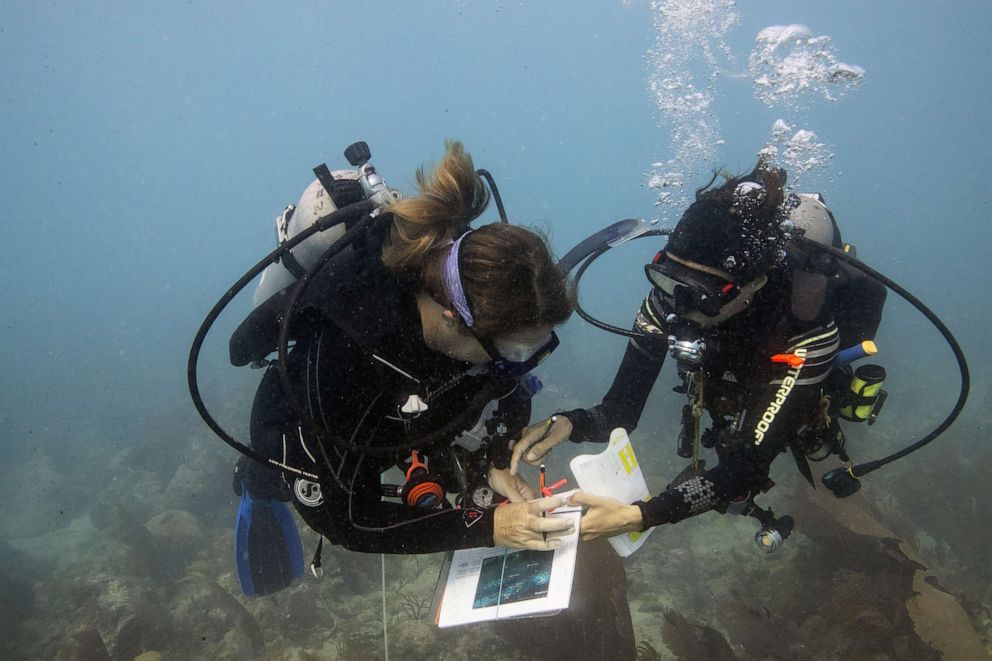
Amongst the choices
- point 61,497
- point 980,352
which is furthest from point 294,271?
point 980,352

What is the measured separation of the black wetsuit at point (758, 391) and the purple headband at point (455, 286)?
1.56 m

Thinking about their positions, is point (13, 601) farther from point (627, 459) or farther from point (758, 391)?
point (758, 391)

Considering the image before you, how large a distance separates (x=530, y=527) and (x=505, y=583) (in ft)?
1.13

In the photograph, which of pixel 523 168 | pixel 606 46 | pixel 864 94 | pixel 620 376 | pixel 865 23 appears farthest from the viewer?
pixel 523 168

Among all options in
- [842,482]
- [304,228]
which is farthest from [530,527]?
[842,482]

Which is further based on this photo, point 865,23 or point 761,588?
point 865,23

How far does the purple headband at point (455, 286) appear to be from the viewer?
2.12 m

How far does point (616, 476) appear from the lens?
3018mm

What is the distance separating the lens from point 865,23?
264 ft

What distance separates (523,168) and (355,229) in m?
161

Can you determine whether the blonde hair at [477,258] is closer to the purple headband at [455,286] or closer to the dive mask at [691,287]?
the purple headband at [455,286]

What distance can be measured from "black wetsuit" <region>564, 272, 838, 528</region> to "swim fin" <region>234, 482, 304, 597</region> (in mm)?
3723

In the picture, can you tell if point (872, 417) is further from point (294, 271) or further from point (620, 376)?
point (294, 271)

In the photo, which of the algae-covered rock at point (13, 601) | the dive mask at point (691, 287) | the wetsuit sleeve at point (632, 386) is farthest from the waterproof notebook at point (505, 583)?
the algae-covered rock at point (13, 601)
